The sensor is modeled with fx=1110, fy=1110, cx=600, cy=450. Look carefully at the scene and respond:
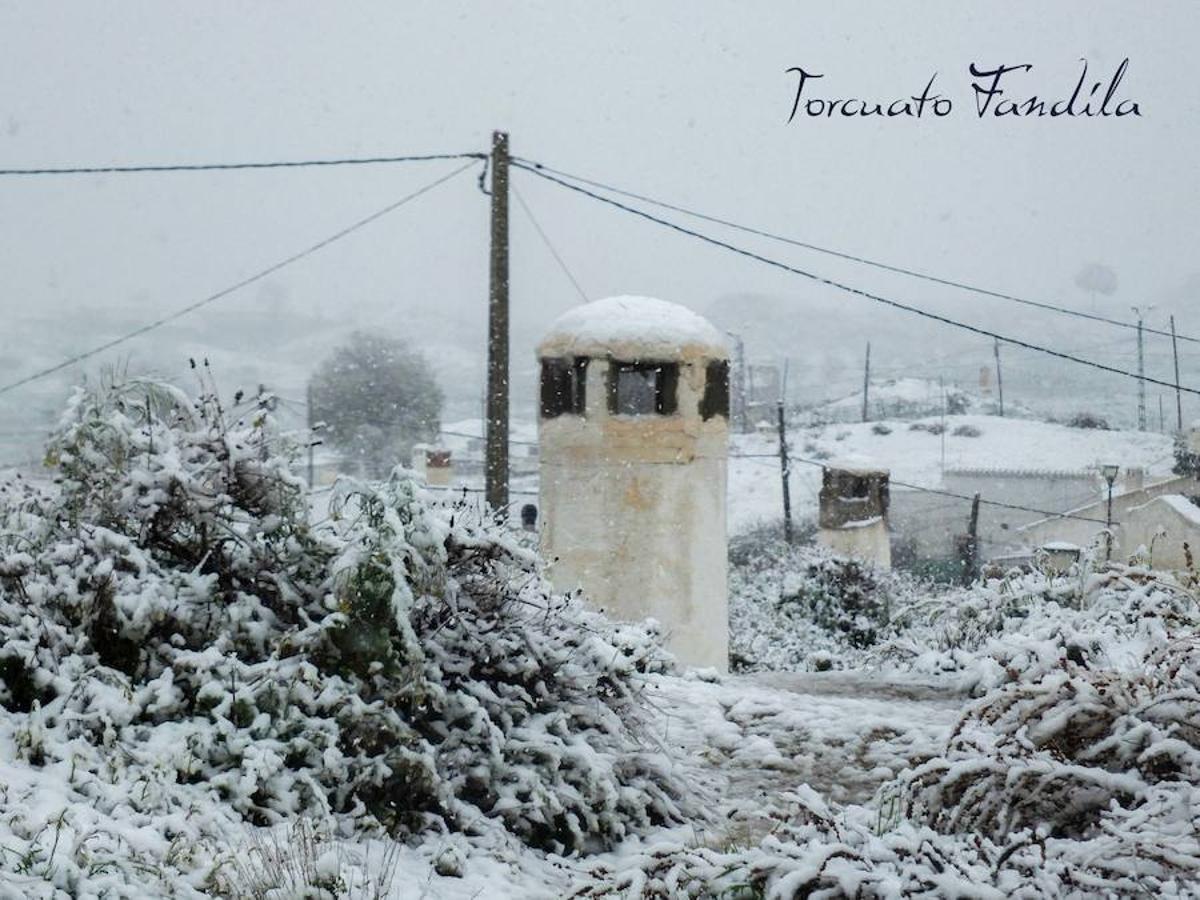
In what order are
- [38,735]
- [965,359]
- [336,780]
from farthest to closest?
[965,359], [336,780], [38,735]

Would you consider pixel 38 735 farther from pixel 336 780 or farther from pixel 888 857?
pixel 888 857

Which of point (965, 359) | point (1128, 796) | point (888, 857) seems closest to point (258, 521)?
point (888, 857)

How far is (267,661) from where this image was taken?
4.54m

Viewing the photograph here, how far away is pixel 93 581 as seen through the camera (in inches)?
182

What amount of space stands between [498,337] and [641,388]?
4.93 feet

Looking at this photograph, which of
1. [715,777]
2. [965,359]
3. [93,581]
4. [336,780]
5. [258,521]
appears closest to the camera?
[336,780]

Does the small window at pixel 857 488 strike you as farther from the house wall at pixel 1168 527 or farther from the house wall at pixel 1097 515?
the house wall at pixel 1168 527

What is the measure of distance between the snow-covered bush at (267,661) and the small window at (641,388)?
5485 millimetres

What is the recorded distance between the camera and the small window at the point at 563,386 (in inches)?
432

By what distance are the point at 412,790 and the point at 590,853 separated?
76 centimetres

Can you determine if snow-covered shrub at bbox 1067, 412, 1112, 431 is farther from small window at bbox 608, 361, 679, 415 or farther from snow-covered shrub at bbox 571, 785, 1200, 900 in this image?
snow-covered shrub at bbox 571, 785, 1200, 900

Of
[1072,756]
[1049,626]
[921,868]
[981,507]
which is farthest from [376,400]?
[921,868]

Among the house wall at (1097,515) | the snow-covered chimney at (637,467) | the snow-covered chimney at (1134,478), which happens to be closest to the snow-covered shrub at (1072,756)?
the snow-covered chimney at (637,467)

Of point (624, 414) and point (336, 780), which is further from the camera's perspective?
point (624, 414)
